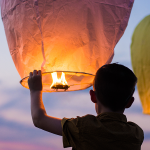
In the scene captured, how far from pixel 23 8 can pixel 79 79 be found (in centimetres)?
45

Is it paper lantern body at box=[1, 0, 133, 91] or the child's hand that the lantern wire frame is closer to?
paper lantern body at box=[1, 0, 133, 91]

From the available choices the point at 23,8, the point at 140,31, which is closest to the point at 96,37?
the point at 23,8

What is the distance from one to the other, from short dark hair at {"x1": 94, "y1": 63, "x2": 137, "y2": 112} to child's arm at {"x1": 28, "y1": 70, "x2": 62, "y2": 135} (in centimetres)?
16

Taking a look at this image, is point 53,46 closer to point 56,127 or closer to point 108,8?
point 108,8

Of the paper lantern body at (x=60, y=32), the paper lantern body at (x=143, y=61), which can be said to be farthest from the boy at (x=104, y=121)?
the paper lantern body at (x=143, y=61)

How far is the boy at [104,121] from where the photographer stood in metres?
0.64

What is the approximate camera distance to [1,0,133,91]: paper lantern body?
94cm

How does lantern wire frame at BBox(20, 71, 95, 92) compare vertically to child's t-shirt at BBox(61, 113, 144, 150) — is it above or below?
above

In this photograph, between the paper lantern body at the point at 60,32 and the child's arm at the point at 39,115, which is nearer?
the child's arm at the point at 39,115

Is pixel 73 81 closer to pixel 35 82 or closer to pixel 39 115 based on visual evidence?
pixel 35 82

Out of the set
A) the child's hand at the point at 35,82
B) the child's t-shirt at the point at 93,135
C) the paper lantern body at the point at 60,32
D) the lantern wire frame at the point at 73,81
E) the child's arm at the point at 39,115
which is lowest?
the child's t-shirt at the point at 93,135

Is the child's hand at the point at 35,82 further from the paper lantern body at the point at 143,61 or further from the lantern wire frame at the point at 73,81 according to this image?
the paper lantern body at the point at 143,61

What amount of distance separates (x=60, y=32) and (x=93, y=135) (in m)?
0.48

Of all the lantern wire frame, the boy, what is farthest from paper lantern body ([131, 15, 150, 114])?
the boy
